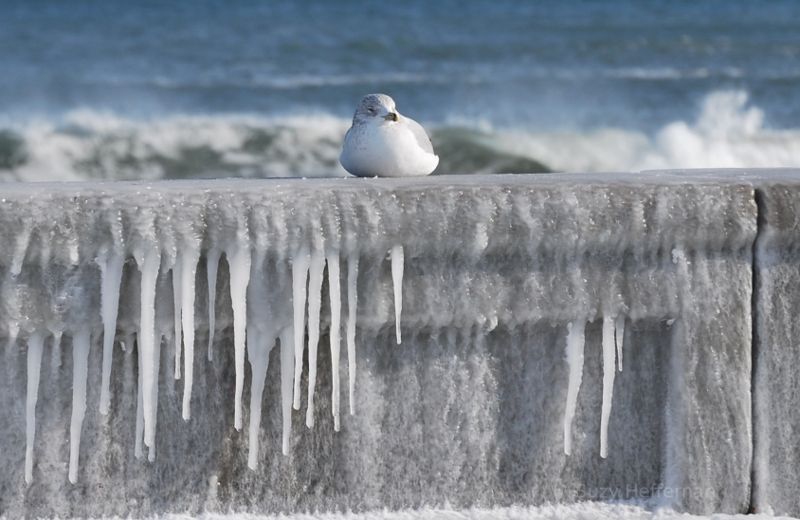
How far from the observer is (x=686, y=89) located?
1675 cm

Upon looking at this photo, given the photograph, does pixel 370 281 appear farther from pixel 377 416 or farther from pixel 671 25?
pixel 671 25

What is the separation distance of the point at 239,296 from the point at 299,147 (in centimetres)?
1031

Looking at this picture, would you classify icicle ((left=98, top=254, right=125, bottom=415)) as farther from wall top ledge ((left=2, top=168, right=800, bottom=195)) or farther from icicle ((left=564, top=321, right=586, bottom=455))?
icicle ((left=564, top=321, right=586, bottom=455))

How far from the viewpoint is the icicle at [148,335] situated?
284 cm

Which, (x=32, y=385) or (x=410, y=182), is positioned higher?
(x=410, y=182)

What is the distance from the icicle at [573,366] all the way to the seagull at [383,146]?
0.67 m

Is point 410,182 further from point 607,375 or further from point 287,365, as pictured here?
point 607,375

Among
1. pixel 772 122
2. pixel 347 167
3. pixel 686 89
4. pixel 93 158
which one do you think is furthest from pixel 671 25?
pixel 347 167

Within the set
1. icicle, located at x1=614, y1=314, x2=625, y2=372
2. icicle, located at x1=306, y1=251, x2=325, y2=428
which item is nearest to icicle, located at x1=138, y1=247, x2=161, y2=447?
icicle, located at x1=306, y1=251, x2=325, y2=428

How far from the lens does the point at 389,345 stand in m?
3.01


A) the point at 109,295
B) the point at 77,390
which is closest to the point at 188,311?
the point at 109,295

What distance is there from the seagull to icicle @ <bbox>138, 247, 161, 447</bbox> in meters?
0.79

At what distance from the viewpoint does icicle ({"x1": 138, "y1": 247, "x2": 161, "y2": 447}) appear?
2.84m

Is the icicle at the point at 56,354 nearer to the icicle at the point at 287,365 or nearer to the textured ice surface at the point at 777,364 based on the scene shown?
the icicle at the point at 287,365
